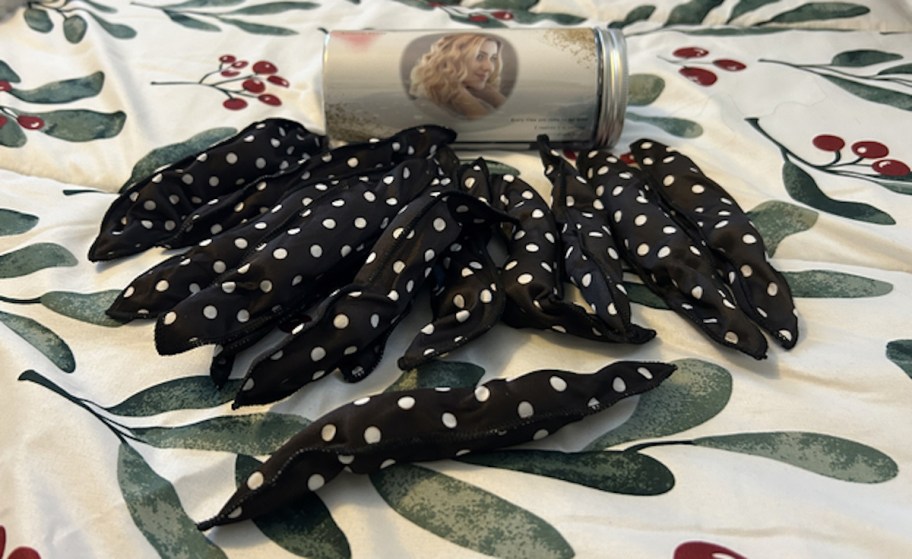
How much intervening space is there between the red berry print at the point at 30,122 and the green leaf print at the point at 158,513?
447 millimetres

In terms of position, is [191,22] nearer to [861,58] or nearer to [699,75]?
[699,75]

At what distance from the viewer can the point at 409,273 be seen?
0.54 m

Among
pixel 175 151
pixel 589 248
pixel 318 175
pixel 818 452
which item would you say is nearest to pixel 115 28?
pixel 175 151

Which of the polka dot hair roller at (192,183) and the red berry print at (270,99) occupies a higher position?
the red berry print at (270,99)

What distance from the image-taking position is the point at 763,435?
46 cm

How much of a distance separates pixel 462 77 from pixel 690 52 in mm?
304

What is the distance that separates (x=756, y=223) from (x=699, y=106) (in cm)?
19

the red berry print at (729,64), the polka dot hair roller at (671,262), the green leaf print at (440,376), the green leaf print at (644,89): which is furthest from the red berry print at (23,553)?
the red berry print at (729,64)

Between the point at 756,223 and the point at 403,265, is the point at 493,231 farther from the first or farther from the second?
the point at 756,223

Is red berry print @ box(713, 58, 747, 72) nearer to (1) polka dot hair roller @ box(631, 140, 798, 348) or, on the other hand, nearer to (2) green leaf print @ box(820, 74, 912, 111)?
(2) green leaf print @ box(820, 74, 912, 111)

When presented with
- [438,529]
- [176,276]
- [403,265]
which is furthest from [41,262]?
[438,529]

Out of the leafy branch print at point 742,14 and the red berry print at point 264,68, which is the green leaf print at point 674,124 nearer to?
the leafy branch print at point 742,14

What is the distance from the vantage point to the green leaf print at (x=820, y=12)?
916mm

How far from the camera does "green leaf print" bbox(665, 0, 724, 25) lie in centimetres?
94
